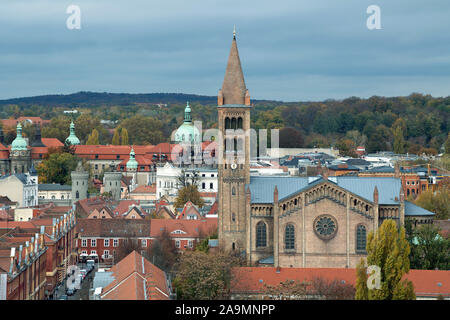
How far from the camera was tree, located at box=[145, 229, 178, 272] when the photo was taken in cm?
7406

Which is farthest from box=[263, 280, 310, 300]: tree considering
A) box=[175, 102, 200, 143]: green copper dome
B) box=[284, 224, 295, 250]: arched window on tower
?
box=[175, 102, 200, 143]: green copper dome

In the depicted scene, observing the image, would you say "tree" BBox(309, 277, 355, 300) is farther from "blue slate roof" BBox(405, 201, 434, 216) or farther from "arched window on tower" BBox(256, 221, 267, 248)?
"blue slate roof" BBox(405, 201, 434, 216)

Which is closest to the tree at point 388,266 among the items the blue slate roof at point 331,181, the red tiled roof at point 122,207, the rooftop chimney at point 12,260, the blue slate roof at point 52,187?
the blue slate roof at point 331,181

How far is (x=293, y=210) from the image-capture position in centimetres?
7144

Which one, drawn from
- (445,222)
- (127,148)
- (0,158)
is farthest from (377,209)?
(127,148)

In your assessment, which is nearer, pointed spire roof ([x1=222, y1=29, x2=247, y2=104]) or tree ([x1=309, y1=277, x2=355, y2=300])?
tree ([x1=309, y1=277, x2=355, y2=300])

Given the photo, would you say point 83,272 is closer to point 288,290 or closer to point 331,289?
point 288,290

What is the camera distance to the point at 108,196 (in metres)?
139

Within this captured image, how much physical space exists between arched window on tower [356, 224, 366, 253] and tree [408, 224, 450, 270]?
4477 mm

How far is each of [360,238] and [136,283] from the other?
77.3ft

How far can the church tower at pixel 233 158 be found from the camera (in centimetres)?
7456

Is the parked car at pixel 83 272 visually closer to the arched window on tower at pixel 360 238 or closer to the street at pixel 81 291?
the street at pixel 81 291

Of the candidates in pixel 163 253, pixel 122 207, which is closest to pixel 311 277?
pixel 163 253

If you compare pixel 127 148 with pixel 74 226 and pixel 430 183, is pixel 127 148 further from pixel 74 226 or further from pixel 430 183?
pixel 74 226
